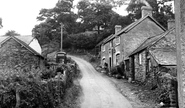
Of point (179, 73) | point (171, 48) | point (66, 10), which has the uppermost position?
point (66, 10)

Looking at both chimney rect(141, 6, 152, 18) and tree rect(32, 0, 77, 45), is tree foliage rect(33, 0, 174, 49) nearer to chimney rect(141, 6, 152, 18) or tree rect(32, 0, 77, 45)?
tree rect(32, 0, 77, 45)

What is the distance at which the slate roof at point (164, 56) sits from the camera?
16.3 m

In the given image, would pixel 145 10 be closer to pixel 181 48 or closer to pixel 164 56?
pixel 164 56

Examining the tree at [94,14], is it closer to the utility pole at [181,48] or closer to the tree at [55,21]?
the tree at [55,21]

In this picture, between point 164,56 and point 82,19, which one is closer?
point 164,56

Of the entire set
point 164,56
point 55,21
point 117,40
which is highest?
point 55,21

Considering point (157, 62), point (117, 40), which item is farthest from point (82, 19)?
point (157, 62)

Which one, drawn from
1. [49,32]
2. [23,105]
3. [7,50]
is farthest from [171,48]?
[49,32]

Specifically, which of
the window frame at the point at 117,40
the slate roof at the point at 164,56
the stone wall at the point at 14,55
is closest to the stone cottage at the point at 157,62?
the slate roof at the point at 164,56

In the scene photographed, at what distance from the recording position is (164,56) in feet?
57.2

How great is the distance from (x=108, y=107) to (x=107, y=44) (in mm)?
22629

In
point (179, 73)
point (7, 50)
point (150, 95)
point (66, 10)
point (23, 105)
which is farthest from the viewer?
point (66, 10)

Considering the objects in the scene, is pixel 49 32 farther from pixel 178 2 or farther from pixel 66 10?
pixel 178 2

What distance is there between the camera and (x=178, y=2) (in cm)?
639
